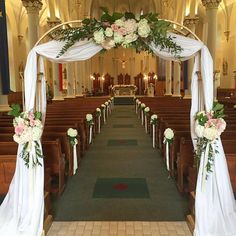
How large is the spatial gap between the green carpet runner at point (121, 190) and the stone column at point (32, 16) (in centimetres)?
699

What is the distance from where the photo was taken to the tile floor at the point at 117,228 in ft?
14.0

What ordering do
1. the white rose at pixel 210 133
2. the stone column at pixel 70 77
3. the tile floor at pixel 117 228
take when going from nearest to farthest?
the white rose at pixel 210 133, the tile floor at pixel 117 228, the stone column at pixel 70 77

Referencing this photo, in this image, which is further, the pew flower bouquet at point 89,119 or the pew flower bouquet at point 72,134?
the pew flower bouquet at point 89,119

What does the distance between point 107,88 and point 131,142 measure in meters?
26.3

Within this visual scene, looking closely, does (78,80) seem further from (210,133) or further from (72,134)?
(210,133)

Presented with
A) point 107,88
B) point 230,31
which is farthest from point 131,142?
point 107,88

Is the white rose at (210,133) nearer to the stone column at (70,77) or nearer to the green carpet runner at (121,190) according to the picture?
the green carpet runner at (121,190)

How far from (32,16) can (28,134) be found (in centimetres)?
1141

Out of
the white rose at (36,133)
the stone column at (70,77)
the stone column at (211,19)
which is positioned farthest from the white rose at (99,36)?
the stone column at (70,77)

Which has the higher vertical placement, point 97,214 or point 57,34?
point 57,34

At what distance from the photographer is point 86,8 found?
28.6m

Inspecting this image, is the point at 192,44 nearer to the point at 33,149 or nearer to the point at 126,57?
the point at 33,149

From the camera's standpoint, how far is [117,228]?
443 centimetres

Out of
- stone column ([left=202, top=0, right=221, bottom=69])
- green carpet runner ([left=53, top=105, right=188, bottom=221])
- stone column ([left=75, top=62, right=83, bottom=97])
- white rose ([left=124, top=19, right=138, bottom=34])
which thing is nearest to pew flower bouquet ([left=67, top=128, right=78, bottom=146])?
green carpet runner ([left=53, top=105, right=188, bottom=221])
